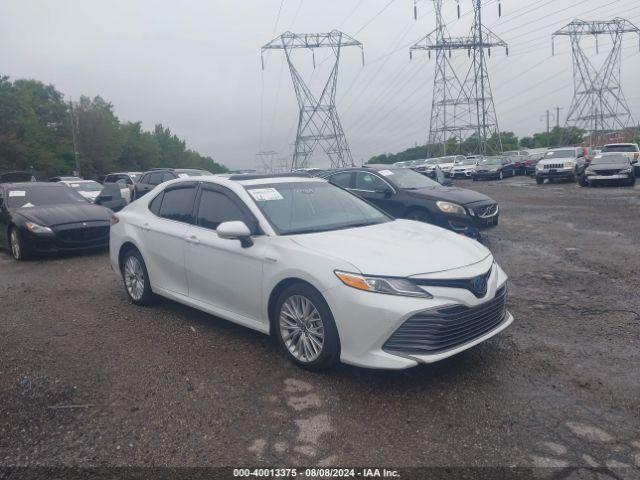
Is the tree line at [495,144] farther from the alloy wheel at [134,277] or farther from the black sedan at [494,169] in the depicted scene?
the alloy wheel at [134,277]

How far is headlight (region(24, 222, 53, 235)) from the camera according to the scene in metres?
10.1

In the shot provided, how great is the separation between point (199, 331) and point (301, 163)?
29524 millimetres

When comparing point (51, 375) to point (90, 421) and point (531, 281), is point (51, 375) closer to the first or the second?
point (90, 421)

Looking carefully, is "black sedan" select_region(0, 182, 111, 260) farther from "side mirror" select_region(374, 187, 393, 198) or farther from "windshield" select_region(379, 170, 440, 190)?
"windshield" select_region(379, 170, 440, 190)

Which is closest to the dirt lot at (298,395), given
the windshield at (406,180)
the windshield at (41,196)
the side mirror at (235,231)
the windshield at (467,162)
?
the side mirror at (235,231)

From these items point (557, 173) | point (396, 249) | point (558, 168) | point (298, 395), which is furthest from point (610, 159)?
point (298, 395)

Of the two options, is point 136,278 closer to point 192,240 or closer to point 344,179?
point 192,240

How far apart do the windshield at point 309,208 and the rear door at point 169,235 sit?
2.97 feet

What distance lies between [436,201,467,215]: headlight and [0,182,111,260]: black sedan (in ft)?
20.9

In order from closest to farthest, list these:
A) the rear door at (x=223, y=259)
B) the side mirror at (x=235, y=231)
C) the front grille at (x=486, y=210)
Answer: the side mirror at (x=235, y=231) → the rear door at (x=223, y=259) → the front grille at (x=486, y=210)

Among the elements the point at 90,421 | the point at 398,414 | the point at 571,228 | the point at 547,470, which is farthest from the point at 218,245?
the point at 571,228

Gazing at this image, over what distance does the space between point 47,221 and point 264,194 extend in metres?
6.64

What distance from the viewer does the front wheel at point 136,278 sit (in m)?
6.35

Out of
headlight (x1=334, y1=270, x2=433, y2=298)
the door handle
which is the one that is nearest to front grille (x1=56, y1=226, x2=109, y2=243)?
the door handle
